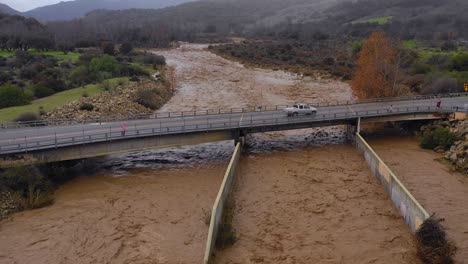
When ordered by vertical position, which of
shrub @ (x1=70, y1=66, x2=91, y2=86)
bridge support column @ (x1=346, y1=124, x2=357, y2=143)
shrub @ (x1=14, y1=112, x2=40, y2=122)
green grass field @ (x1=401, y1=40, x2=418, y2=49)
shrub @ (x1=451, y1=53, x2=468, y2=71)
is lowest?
bridge support column @ (x1=346, y1=124, x2=357, y2=143)

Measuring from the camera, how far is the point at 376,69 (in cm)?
4928

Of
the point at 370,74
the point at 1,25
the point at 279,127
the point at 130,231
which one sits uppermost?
the point at 1,25

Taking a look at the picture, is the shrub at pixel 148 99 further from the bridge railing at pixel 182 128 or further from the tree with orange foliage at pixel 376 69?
the tree with orange foliage at pixel 376 69

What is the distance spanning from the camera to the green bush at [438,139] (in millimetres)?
36562

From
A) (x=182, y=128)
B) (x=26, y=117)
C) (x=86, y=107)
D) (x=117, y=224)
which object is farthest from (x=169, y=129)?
(x=86, y=107)

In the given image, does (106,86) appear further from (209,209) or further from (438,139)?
(438,139)

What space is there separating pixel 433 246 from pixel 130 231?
55.0 ft

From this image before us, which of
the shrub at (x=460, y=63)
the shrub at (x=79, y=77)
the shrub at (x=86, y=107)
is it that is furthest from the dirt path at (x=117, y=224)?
the shrub at (x=460, y=63)

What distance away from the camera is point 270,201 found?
1109 inches

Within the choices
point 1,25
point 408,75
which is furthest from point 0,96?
point 1,25

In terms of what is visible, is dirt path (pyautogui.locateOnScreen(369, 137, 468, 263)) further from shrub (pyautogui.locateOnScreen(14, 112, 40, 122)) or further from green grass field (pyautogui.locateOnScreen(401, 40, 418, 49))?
green grass field (pyautogui.locateOnScreen(401, 40, 418, 49))

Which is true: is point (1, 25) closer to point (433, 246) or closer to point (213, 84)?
point (213, 84)

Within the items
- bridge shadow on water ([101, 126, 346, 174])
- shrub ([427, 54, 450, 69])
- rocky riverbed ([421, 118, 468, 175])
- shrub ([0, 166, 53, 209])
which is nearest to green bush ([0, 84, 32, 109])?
bridge shadow on water ([101, 126, 346, 174])

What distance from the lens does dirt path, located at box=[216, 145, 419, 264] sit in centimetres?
2219
